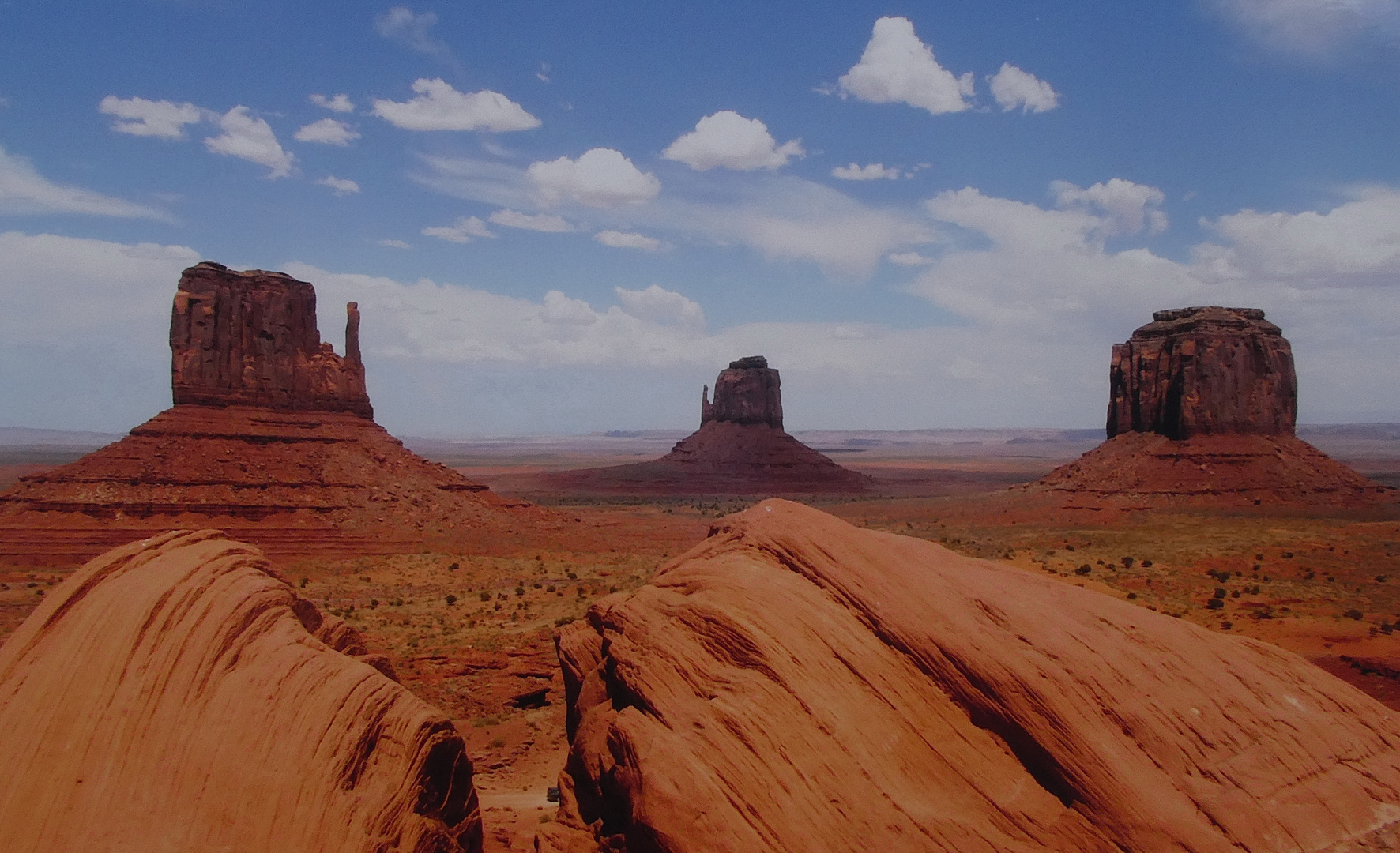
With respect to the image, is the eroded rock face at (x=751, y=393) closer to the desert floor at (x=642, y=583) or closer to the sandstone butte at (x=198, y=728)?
the desert floor at (x=642, y=583)

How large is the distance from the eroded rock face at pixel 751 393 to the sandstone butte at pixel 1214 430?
2003 inches

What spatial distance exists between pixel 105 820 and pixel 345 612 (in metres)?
21.9

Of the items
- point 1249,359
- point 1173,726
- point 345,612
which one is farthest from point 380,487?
point 1249,359

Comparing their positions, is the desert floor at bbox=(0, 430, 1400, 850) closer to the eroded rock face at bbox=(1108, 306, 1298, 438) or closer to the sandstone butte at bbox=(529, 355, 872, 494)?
the eroded rock face at bbox=(1108, 306, 1298, 438)

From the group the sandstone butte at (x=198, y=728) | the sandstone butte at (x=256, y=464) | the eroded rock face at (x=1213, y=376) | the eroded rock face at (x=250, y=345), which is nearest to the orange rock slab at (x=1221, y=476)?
the eroded rock face at (x=1213, y=376)

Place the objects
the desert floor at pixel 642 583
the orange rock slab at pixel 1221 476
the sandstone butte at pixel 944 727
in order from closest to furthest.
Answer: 1. the sandstone butte at pixel 944 727
2. the desert floor at pixel 642 583
3. the orange rock slab at pixel 1221 476

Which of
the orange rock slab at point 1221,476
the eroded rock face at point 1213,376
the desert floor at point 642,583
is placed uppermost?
the eroded rock face at point 1213,376

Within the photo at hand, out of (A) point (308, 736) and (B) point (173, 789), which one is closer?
(B) point (173, 789)

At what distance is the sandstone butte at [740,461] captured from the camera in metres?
102

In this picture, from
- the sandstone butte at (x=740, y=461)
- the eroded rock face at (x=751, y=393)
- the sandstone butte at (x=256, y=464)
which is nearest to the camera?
the sandstone butte at (x=256, y=464)

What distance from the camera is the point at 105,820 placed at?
673 cm

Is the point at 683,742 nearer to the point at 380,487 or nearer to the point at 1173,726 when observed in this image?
the point at 1173,726

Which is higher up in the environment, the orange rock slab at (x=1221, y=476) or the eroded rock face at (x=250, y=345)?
the eroded rock face at (x=250, y=345)

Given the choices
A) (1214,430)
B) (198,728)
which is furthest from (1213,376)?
(198,728)
